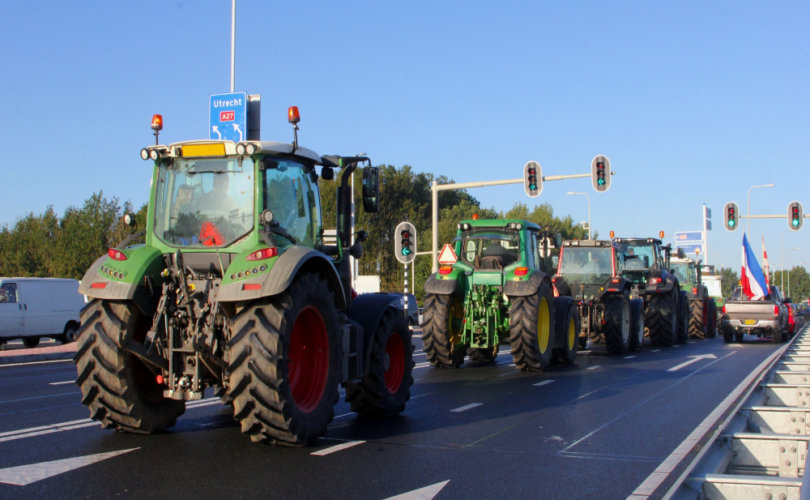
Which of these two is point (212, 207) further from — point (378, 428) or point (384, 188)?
point (384, 188)

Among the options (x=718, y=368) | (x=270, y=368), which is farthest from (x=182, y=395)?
(x=718, y=368)

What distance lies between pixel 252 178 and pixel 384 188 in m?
53.1

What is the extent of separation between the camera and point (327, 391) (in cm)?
730

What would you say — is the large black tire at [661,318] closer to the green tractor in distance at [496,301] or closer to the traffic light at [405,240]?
the traffic light at [405,240]

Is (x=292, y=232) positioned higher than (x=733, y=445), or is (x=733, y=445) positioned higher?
(x=292, y=232)

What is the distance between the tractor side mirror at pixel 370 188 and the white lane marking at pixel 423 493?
3.37 metres

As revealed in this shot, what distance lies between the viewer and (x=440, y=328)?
14.3 m

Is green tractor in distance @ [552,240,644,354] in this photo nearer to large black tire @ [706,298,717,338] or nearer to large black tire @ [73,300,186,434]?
large black tire @ [706,298,717,338]

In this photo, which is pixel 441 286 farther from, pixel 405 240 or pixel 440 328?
pixel 405 240

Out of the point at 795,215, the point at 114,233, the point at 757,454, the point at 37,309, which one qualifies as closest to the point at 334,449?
the point at 757,454

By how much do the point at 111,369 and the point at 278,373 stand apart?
1558 millimetres

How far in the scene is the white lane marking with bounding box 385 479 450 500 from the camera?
5.44m

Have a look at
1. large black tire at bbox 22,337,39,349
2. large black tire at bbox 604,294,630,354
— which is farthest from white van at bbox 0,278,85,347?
large black tire at bbox 604,294,630,354

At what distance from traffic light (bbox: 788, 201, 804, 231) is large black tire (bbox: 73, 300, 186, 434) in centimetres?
3151
